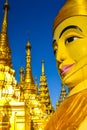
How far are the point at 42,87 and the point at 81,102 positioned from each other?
2154cm

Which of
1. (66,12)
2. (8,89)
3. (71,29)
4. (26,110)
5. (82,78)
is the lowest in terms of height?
(82,78)

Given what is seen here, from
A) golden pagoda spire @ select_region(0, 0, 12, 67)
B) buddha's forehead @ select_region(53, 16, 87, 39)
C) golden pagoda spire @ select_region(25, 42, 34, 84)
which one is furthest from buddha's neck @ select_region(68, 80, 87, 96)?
golden pagoda spire @ select_region(25, 42, 34, 84)

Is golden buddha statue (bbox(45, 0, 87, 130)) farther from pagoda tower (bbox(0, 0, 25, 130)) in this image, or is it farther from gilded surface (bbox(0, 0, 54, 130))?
pagoda tower (bbox(0, 0, 25, 130))

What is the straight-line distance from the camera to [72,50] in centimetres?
359

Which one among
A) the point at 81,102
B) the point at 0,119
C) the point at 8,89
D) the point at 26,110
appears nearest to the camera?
the point at 81,102

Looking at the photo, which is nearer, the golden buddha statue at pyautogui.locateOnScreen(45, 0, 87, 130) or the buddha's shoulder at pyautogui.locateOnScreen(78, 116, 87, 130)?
the buddha's shoulder at pyautogui.locateOnScreen(78, 116, 87, 130)

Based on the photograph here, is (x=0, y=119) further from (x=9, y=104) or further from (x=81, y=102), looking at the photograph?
(x=81, y=102)

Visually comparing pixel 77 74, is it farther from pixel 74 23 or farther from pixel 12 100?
pixel 12 100

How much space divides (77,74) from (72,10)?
0.74m

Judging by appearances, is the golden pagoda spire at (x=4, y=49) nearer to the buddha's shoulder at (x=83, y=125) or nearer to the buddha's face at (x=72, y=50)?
the buddha's face at (x=72, y=50)

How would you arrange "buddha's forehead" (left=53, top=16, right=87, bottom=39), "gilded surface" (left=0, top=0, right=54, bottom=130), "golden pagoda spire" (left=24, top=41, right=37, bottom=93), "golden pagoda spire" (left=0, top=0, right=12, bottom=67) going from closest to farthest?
1. "buddha's forehead" (left=53, top=16, right=87, bottom=39)
2. "gilded surface" (left=0, top=0, right=54, bottom=130)
3. "golden pagoda spire" (left=0, top=0, right=12, bottom=67)
4. "golden pagoda spire" (left=24, top=41, right=37, bottom=93)

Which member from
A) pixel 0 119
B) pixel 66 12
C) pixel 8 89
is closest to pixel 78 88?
pixel 66 12

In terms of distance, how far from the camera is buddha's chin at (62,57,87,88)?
3523 millimetres

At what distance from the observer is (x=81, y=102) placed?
3312mm
